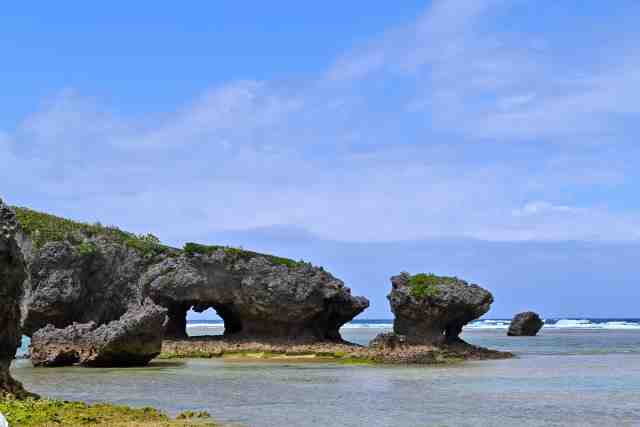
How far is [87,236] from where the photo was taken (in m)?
47.3

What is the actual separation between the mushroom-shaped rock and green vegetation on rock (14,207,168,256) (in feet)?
47.6

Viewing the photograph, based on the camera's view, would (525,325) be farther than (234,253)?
Yes

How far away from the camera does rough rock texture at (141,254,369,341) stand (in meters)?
49.3

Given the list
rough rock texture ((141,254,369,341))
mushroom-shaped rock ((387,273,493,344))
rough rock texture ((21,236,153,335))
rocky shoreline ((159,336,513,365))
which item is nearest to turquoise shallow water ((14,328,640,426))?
rocky shoreline ((159,336,513,365))

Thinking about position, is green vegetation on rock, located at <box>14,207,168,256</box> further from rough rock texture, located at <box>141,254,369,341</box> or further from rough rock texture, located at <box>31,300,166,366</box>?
rough rock texture, located at <box>31,300,166,366</box>

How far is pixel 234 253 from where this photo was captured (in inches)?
2000

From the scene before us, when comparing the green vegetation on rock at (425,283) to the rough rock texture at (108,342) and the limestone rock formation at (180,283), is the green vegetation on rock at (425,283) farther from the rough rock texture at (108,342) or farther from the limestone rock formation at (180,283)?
the rough rock texture at (108,342)

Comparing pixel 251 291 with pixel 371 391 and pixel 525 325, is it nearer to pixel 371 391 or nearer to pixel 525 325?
pixel 371 391

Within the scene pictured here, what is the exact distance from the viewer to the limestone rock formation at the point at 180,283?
45.3m

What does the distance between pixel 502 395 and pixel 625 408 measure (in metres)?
4.13

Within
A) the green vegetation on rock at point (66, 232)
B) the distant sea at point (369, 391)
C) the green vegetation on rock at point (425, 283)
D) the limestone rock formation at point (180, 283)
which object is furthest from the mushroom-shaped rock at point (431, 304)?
the green vegetation on rock at point (66, 232)

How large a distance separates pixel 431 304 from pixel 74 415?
101ft

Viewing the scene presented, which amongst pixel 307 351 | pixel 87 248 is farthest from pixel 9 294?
pixel 307 351

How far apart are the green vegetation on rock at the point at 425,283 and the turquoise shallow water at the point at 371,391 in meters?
7.39
